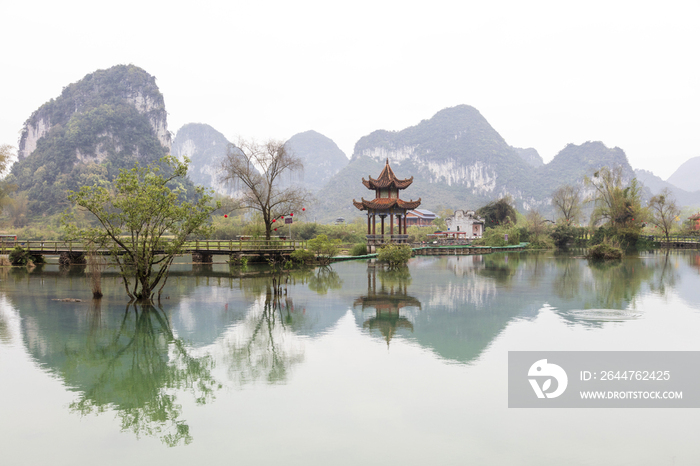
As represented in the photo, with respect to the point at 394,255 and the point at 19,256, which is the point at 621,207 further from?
the point at 19,256

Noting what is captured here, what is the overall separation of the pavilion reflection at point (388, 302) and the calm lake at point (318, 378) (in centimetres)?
13

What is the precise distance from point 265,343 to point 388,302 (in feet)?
22.3

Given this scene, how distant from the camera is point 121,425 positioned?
24.6 feet

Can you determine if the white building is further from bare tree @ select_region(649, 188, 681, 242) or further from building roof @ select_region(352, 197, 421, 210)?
building roof @ select_region(352, 197, 421, 210)

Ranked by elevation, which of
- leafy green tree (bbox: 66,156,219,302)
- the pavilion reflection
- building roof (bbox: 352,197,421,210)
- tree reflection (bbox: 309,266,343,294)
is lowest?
the pavilion reflection

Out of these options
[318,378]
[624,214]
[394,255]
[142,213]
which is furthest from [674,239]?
[318,378]

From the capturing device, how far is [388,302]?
59.0 ft

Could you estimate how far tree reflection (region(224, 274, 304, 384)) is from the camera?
1000 cm

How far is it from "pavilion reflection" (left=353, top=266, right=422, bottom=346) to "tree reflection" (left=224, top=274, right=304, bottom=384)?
2.39 m

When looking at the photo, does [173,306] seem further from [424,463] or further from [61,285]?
[424,463]

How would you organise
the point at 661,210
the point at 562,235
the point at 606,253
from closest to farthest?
the point at 606,253 < the point at 661,210 < the point at 562,235

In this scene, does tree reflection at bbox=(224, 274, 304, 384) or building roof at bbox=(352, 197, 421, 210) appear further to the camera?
building roof at bbox=(352, 197, 421, 210)

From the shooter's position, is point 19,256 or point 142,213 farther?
point 19,256

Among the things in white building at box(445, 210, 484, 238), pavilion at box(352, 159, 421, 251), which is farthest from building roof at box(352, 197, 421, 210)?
white building at box(445, 210, 484, 238)
